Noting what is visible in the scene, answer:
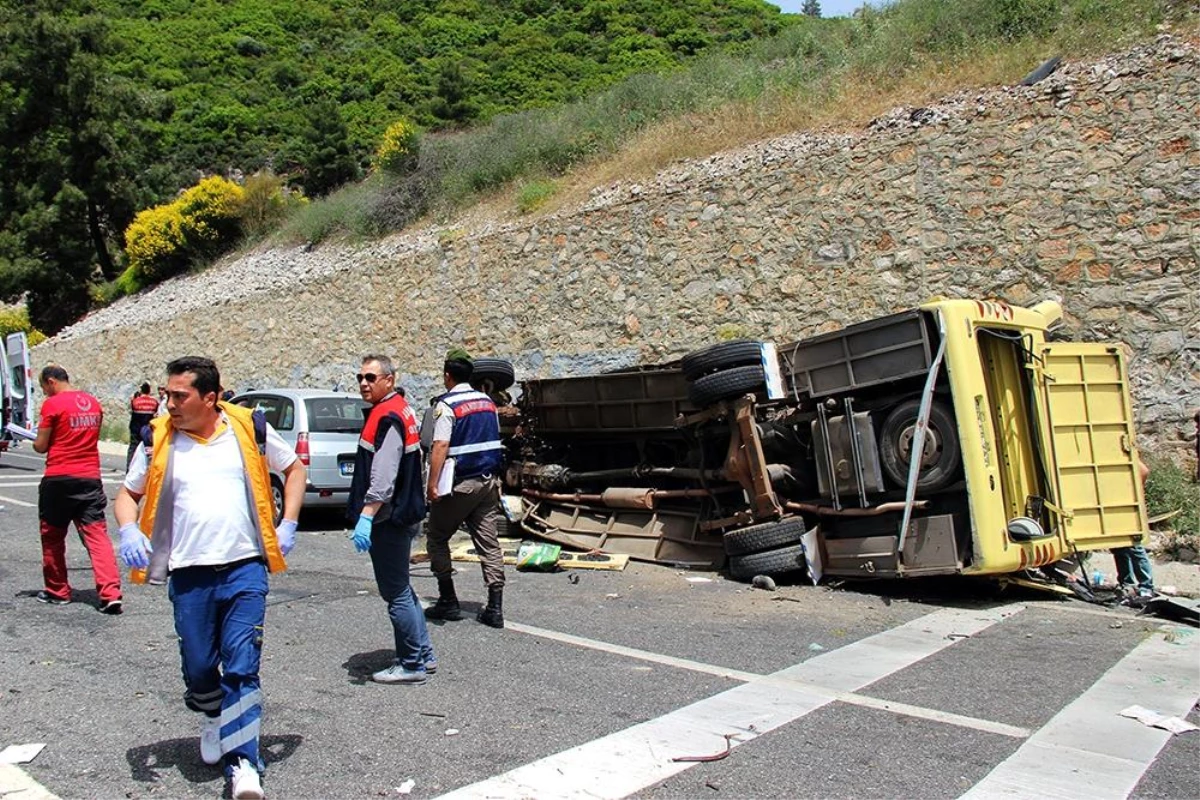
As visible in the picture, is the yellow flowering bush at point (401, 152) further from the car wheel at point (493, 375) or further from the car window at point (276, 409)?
the car wheel at point (493, 375)

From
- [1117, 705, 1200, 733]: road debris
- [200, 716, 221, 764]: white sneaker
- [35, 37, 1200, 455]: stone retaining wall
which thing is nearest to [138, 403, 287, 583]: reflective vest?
[200, 716, 221, 764]: white sneaker

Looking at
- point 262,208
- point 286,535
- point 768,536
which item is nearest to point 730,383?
point 768,536

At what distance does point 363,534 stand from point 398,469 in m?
0.40

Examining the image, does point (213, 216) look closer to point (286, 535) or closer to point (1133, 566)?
point (1133, 566)

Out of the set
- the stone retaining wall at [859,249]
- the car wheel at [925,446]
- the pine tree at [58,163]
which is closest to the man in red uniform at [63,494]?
the car wheel at [925,446]

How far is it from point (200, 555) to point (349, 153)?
31.8 meters

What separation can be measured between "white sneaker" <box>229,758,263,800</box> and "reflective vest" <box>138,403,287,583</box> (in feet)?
2.54

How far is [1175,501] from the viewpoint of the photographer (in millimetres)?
9414

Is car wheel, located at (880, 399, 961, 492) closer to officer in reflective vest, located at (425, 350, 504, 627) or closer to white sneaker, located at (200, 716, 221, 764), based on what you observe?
officer in reflective vest, located at (425, 350, 504, 627)

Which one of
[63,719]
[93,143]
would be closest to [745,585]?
[63,719]

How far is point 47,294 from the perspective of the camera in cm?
3572

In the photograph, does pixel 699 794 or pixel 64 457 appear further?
pixel 64 457

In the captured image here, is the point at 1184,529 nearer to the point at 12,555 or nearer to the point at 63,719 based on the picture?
the point at 63,719

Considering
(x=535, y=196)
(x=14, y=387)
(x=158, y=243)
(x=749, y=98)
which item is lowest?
(x=14, y=387)
